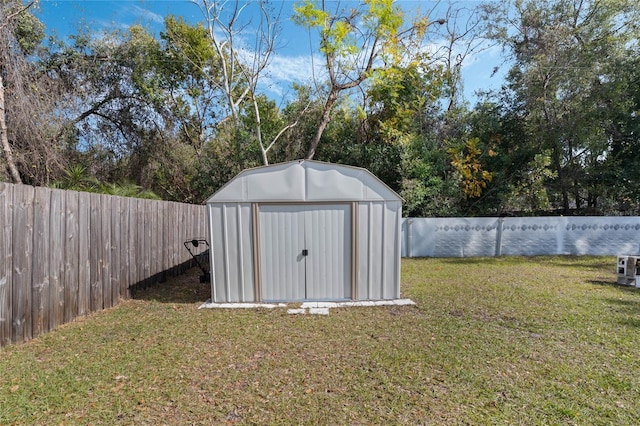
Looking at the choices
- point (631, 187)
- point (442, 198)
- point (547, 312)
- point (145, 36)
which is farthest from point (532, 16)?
point (145, 36)

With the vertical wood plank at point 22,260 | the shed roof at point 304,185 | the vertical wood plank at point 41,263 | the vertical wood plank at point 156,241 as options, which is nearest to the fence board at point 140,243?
the vertical wood plank at point 156,241

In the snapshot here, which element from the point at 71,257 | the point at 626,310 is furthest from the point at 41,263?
the point at 626,310

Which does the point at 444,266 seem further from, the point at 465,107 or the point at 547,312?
the point at 465,107

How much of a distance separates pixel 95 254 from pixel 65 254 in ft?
1.96

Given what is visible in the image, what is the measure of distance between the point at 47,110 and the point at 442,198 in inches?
457

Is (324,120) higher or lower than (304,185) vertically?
higher

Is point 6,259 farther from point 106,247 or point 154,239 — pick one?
point 154,239

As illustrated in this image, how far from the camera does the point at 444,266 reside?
9031mm

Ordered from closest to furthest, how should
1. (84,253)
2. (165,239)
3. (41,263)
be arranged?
(41,263) → (84,253) → (165,239)

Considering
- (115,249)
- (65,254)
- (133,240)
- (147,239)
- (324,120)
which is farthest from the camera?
(324,120)

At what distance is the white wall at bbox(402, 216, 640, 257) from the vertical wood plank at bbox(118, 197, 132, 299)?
801cm

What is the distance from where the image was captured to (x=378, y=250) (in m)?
5.58

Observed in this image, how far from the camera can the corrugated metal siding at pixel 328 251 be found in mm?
5566

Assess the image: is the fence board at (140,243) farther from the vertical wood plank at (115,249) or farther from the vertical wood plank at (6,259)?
the vertical wood plank at (6,259)
